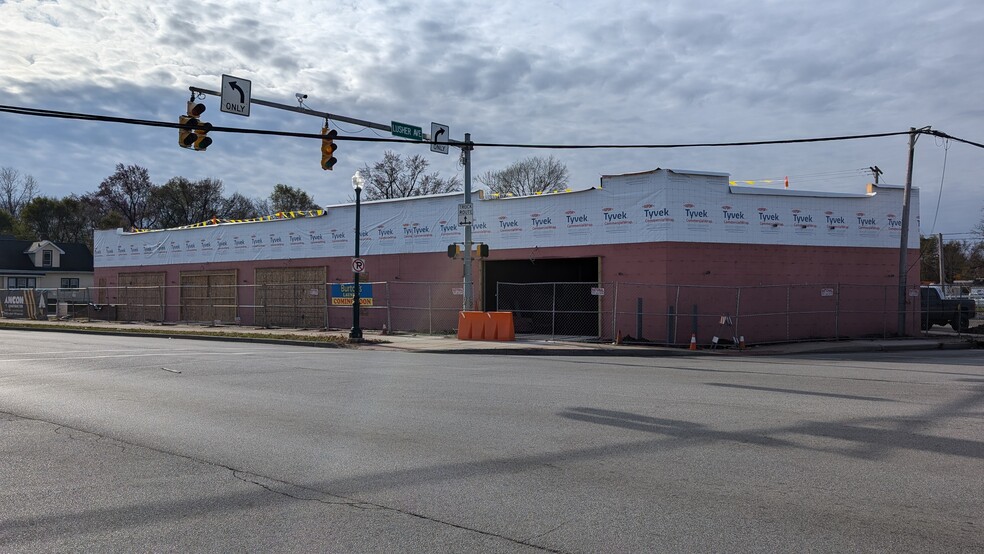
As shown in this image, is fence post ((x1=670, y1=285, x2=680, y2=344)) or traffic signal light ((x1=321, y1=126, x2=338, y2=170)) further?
fence post ((x1=670, y1=285, x2=680, y2=344))

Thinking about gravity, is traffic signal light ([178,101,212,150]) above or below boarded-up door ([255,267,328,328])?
above

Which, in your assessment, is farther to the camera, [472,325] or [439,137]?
[472,325]

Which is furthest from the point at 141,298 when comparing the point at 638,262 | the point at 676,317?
the point at 676,317

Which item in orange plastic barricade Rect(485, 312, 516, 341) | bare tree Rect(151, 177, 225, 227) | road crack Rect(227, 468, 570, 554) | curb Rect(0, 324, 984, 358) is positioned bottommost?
road crack Rect(227, 468, 570, 554)

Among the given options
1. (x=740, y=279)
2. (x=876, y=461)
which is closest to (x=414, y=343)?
(x=740, y=279)

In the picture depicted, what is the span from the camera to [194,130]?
622 inches

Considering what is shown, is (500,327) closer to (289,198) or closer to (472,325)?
(472,325)

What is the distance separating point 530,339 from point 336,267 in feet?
37.8

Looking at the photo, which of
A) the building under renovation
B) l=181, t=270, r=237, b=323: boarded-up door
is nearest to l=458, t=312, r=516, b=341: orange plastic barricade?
the building under renovation

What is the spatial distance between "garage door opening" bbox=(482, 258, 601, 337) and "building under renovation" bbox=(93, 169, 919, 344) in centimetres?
6

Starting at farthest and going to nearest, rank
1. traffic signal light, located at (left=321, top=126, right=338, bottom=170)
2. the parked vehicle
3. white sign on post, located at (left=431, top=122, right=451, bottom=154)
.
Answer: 1. the parked vehicle
2. white sign on post, located at (left=431, top=122, right=451, bottom=154)
3. traffic signal light, located at (left=321, top=126, right=338, bottom=170)

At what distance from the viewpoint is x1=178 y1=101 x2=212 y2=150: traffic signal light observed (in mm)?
15648

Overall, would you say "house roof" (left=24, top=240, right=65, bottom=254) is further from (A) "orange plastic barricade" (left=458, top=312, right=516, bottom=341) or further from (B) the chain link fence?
(A) "orange plastic barricade" (left=458, top=312, right=516, bottom=341)

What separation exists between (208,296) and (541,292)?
61.1 ft
